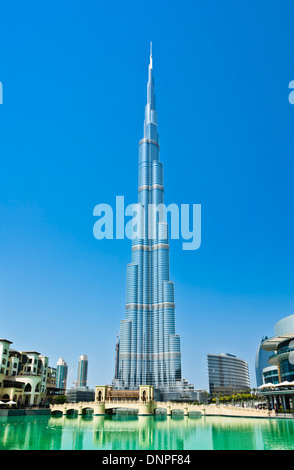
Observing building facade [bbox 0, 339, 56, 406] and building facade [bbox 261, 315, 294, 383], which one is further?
building facade [bbox 0, 339, 56, 406]

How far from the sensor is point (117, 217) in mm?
60594

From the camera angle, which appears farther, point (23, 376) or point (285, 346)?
point (23, 376)

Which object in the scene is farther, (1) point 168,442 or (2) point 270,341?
(2) point 270,341

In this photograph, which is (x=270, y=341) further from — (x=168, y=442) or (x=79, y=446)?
(x=79, y=446)

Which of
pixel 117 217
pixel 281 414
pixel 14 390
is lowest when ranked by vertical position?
pixel 281 414

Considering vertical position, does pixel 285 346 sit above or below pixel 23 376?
above

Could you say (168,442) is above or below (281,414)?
below

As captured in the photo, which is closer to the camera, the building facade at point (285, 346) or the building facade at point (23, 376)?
the building facade at point (285, 346)

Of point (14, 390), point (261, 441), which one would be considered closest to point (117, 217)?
point (261, 441)
